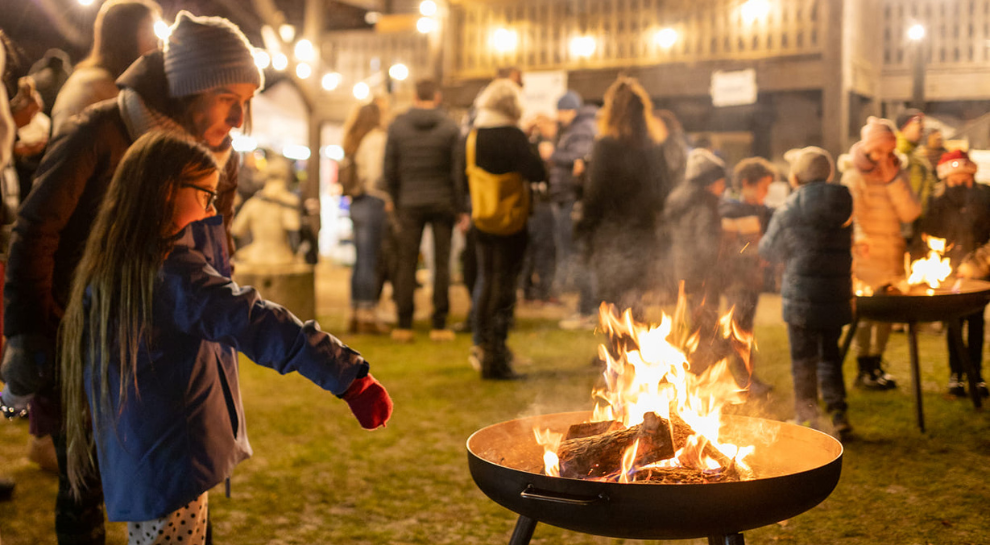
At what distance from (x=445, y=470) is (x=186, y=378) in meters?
2.19

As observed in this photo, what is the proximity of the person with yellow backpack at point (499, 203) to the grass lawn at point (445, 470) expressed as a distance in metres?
0.39

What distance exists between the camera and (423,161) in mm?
7594

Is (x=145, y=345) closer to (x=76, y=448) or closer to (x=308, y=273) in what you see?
(x=76, y=448)

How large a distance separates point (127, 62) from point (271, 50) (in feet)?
37.9

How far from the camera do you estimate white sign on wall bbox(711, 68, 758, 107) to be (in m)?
11.2

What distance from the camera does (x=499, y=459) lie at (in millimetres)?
2701

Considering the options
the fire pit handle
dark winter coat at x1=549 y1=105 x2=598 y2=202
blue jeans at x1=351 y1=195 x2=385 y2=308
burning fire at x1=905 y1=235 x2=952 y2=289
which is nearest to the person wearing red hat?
burning fire at x1=905 y1=235 x2=952 y2=289

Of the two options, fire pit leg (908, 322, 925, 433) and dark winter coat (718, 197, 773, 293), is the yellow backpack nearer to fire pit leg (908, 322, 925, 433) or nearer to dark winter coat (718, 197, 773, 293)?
dark winter coat (718, 197, 773, 293)

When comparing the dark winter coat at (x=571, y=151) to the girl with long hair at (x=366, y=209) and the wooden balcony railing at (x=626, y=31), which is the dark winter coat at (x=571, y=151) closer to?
the girl with long hair at (x=366, y=209)

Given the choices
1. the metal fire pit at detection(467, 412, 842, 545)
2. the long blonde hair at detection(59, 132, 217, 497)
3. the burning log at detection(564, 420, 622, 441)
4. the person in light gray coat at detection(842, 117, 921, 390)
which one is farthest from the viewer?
the person in light gray coat at detection(842, 117, 921, 390)

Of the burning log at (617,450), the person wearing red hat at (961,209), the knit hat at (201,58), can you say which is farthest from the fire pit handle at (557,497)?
the person wearing red hat at (961,209)

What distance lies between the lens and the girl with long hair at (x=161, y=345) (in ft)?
7.50

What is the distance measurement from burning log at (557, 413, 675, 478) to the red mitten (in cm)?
54

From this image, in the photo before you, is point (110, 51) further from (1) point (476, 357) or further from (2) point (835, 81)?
(2) point (835, 81)
